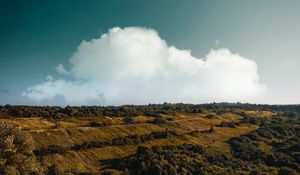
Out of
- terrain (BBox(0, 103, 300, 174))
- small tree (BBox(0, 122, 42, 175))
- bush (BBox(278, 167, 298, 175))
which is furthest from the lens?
bush (BBox(278, 167, 298, 175))

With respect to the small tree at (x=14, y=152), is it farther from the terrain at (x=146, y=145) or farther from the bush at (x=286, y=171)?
A: the bush at (x=286, y=171)

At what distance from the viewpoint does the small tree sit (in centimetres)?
5631

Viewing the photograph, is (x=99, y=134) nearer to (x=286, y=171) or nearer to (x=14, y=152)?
(x=286, y=171)

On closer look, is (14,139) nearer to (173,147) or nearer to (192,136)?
(173,147)

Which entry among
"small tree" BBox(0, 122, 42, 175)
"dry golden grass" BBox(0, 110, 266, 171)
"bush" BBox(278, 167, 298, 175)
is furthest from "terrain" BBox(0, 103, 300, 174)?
"small tree" BBox(0, 122, 42, 175)

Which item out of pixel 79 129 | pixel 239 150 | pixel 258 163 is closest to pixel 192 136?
pixel 239 150

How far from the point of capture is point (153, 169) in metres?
102

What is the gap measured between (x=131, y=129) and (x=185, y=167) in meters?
42.9

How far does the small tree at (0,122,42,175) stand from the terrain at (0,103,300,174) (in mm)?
17772

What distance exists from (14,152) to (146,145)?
7676 cm

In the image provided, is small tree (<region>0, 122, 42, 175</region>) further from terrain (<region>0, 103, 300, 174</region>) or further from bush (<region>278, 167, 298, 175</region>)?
bush (<region>278, 167, 298, 175</region>)

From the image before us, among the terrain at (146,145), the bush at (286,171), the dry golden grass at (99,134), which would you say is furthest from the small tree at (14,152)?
the bush at (286,171)

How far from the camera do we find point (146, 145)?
131125 millimetres

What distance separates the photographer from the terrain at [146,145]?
105250 mm
